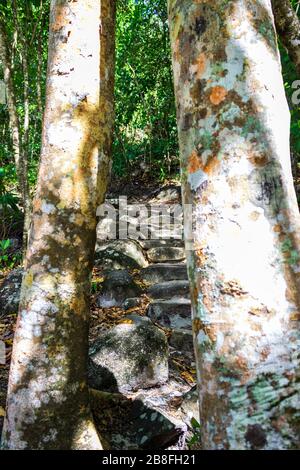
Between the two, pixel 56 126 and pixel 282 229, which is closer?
pixel 282 229

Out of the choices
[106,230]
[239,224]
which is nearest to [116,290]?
[106,230]

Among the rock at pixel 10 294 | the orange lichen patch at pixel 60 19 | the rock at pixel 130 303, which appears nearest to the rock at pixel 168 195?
the rock at pixel 130 303

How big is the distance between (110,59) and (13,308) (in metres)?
2.76

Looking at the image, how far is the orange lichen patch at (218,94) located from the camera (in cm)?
113

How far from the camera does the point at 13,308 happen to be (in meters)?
3.99

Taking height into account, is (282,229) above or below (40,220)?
below

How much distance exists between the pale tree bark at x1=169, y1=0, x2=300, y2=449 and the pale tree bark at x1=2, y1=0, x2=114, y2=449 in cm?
72

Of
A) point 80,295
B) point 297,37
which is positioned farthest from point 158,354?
point 297,37

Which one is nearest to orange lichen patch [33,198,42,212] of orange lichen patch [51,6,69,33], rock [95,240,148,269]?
orange lichen patch [51,6,69,33]

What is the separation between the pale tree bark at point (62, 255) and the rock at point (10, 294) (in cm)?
242

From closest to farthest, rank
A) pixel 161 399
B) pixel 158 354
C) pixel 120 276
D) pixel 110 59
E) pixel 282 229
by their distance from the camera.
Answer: pixel 282 229 < pixel 110 59 < pixel 161 399 < pixel 158 354 < pixel 120 276

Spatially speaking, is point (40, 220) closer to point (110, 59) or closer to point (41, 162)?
point (41, 162)

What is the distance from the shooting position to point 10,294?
414 centimetres

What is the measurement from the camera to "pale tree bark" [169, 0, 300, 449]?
987mm
